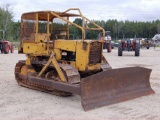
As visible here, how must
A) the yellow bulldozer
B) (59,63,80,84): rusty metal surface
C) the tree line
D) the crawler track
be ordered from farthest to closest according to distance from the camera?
the tree line → the crawler track → (59,63,80,84): rusty metal surface → the yellow bulldozer

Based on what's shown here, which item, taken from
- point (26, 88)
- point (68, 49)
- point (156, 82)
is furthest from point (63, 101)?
point (156, 82)

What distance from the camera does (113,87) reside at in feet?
24.2

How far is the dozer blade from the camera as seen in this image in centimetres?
668

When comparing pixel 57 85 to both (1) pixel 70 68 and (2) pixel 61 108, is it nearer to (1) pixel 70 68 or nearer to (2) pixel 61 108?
(1) pixel 70 68

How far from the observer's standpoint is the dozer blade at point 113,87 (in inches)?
263

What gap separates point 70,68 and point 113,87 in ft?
3.91

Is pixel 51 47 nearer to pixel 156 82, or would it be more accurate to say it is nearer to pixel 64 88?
pixel 64 88

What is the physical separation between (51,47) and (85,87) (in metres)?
2.21

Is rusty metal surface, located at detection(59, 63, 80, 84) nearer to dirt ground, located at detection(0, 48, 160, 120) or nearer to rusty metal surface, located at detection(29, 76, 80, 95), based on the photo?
rusty metal surface, located at detection(29, 76, 80, 95)

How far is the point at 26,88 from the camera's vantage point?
29.2ft

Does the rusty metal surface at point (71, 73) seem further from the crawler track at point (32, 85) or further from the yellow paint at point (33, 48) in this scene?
the yellow paint at point (33, 48)

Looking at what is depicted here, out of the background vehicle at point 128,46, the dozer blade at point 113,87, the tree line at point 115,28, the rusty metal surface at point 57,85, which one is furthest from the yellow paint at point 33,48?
the tree line at point 115,28

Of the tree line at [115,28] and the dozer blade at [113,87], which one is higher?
the tree line at [115,28]

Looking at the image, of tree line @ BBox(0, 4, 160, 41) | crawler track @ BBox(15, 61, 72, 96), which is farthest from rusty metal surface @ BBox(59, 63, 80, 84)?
tree line @ BBox(0, 4, 160, 41)
